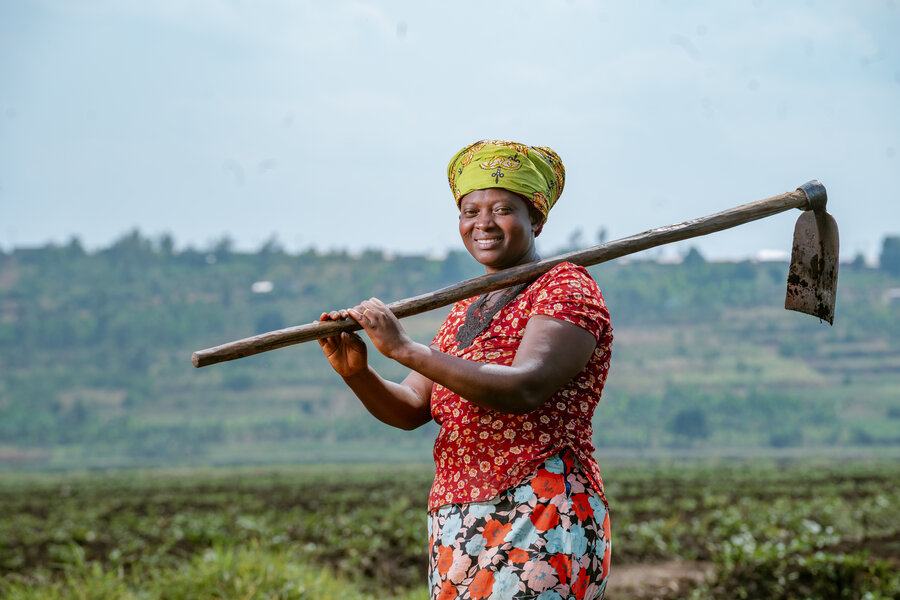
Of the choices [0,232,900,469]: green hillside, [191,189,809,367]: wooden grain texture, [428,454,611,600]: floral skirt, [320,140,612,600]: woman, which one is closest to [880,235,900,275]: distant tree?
[0,232,900,469]: green hillside

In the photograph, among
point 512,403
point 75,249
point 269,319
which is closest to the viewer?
point 512,403

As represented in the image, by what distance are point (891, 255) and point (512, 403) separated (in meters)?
99.0

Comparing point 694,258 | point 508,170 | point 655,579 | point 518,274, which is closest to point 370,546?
point 655,579

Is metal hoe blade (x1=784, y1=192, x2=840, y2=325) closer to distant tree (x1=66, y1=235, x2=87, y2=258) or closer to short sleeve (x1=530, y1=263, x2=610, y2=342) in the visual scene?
short sleeve (x1=530, y1=263, x2=610, y2=342)

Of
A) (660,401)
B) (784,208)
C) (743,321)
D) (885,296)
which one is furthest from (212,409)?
(784,208)

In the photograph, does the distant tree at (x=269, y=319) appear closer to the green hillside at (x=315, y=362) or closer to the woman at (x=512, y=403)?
the green hillside at (x=315, y=362)

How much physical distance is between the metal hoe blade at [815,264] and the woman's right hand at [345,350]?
126 cm

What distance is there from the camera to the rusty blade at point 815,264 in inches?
110

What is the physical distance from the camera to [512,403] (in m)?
2.10

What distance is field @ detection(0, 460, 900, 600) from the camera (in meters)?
5.61

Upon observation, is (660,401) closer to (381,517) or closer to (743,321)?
(743,321)

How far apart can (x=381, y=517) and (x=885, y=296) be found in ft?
279

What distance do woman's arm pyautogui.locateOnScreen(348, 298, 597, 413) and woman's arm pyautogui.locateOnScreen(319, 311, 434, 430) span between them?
281 millimetres

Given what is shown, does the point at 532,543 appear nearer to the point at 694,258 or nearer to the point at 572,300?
the point at 572,300
